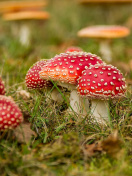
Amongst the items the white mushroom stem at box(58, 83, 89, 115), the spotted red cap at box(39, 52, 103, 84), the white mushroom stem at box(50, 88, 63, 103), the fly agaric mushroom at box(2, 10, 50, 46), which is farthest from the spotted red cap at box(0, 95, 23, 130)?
the fly agaric mushroom at box(2, 10, 50, 46)

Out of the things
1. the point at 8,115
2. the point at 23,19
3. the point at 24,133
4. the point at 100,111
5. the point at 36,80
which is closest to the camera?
the point at 8,115

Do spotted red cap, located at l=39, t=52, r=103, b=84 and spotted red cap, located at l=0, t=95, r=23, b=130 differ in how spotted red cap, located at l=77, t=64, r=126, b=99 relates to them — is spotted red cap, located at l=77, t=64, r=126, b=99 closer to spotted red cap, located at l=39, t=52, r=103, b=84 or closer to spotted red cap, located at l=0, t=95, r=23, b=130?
spotted red cap, located at l=39, t=52, r=103, b=84

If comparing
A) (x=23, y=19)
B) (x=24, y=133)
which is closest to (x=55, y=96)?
(x=24, y=133)

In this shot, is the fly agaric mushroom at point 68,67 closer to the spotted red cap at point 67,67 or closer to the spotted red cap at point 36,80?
the spotted red cap at point 67,67

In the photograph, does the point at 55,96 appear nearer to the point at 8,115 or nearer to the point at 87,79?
the point at 87,79

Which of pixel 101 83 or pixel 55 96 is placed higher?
pixel 101 83

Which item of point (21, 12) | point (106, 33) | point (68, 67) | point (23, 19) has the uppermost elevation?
point (21, 12)

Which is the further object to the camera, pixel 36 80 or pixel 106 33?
pixel 106 33

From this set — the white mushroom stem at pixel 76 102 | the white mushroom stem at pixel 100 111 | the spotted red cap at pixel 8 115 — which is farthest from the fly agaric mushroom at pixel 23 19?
the spotted red cap at pixel 8 115
